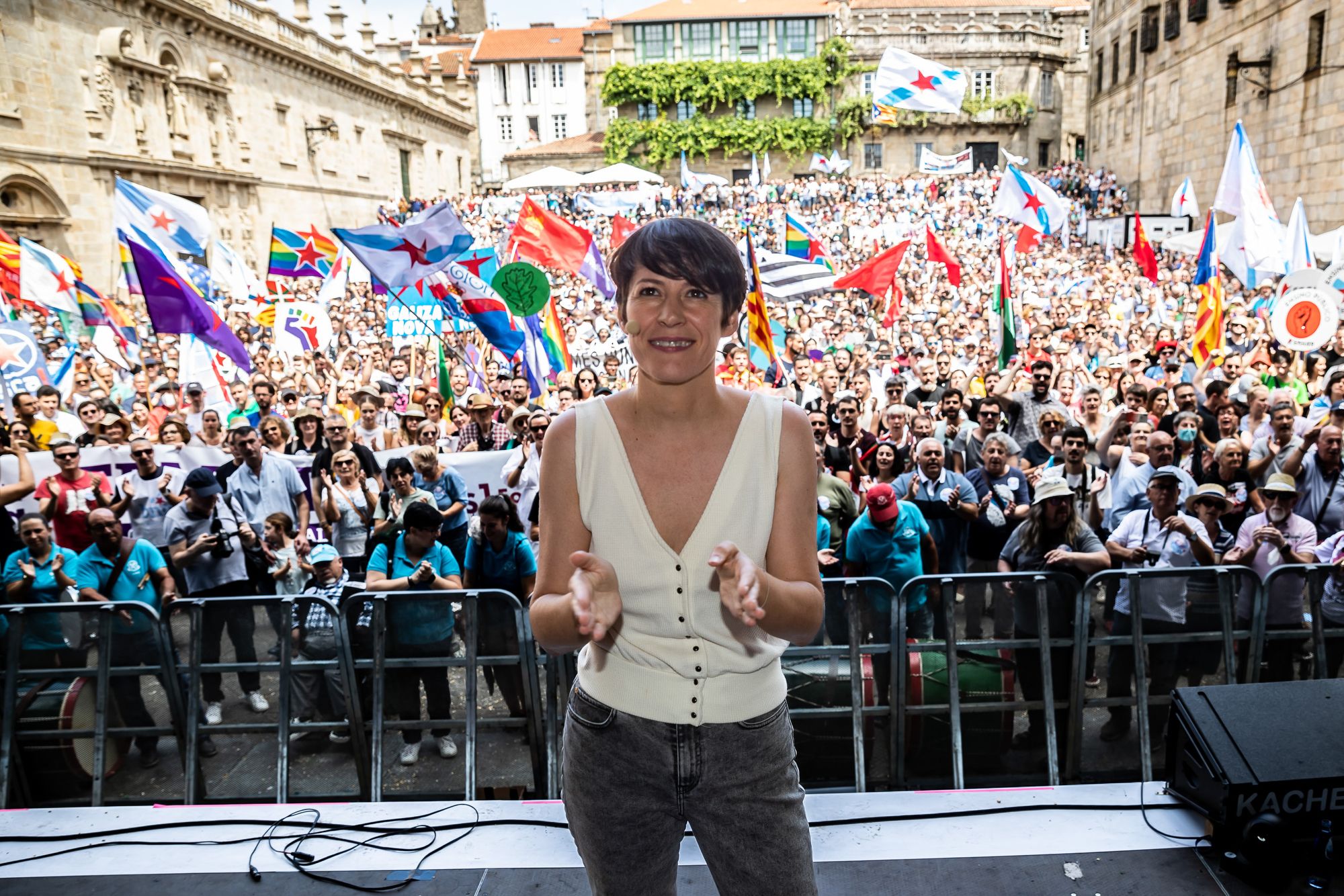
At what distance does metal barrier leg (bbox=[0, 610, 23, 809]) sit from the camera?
4.11 metres

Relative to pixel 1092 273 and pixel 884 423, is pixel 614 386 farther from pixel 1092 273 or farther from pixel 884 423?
pixel 1092 273

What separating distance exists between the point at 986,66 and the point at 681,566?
60776 mm

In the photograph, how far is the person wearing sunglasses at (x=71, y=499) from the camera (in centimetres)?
651

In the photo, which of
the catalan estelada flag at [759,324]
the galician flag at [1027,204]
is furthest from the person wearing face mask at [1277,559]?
the galician flag at [1027,204]

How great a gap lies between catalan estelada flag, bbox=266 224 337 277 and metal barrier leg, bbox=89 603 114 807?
38.0ft

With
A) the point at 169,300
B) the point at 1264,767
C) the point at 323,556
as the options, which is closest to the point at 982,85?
the point at 169,300

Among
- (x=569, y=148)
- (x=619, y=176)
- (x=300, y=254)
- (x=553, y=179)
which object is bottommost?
(x=300, y=254)

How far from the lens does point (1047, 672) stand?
165 inches

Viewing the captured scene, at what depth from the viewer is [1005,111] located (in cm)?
5441

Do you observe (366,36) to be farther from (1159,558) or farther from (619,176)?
(1159,558)

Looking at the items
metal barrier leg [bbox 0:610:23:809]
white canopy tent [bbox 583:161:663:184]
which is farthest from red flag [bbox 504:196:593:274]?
white canopy tent [bbox 583:161:663:184]

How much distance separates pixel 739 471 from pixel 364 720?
3251mm

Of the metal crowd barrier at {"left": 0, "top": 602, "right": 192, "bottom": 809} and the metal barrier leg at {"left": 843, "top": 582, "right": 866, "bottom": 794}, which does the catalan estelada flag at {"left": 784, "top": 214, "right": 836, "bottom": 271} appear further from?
the metal crowd barrier at {"left": 0, "top": 602, "right": 192, "bottom": 809}

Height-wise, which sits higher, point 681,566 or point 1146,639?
point 681,566
